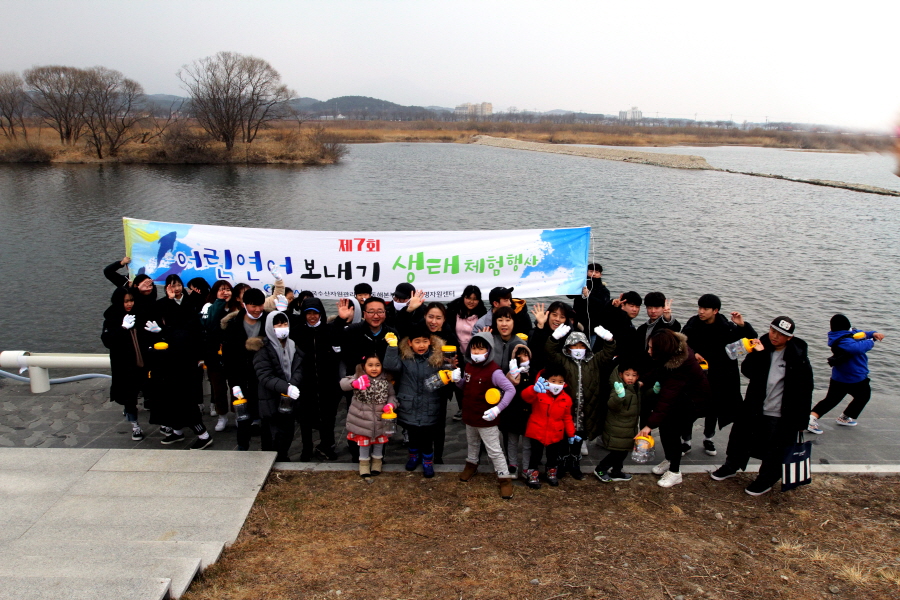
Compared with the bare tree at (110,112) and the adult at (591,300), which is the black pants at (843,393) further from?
the bare tree at (110,112)

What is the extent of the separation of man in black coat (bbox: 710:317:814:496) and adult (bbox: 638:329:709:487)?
0.53 metres

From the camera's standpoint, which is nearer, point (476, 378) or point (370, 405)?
point (476, 378)

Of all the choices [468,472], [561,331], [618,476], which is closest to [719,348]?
[618,476]

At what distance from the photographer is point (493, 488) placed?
596cm

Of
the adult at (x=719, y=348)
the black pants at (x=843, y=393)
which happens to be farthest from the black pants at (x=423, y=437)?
the black pants at (x=843, y=393)

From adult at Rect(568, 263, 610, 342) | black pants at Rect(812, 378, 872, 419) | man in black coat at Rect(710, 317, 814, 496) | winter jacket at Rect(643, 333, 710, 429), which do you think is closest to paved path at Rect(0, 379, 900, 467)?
black pants at Rect(812, 378, 872, 419)

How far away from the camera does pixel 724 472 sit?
6.18 metres

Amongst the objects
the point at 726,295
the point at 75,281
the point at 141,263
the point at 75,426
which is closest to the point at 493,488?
the point at 75,426

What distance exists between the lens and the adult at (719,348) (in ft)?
21.5

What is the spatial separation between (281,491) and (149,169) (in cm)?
5341

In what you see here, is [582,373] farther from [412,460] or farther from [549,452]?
[412,460]

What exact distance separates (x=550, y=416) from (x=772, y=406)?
2153 mm

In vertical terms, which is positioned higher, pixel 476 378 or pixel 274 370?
pixel 476 378

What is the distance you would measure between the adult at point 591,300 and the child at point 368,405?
3111mm
